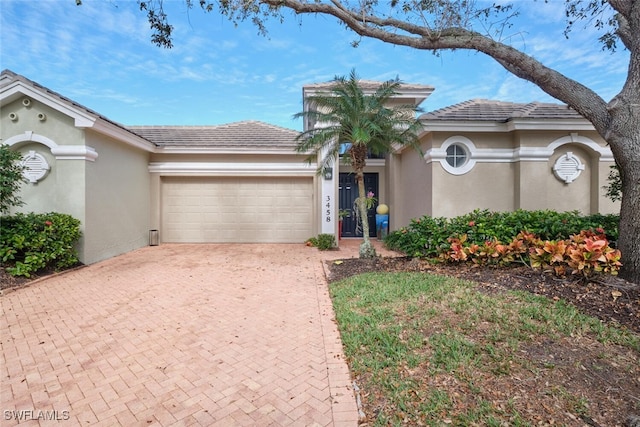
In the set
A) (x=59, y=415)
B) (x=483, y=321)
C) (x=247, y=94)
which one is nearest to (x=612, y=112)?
(x=483, y=321)

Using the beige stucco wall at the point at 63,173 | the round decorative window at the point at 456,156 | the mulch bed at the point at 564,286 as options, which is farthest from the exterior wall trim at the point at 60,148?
the round decorative window at the point at 456,156

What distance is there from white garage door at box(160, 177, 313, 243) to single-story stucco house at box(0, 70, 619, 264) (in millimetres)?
39

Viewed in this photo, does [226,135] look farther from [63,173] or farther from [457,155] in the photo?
[457,155]

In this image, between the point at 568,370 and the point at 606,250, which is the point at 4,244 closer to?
the point at 568,370

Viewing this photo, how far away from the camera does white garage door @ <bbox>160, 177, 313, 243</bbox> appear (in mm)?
11891

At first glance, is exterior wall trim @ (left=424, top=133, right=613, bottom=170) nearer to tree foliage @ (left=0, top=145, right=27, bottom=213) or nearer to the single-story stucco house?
the single-story stucco house

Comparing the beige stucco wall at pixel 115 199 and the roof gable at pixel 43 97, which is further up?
the roof gable at pixel 43 97

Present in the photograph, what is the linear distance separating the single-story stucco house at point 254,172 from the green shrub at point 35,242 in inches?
25.7

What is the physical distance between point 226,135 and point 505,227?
10.3 m

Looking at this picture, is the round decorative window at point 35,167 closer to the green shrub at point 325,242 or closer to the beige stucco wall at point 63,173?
the beige stucco wall at point 63,173

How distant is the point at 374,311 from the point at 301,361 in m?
1.52

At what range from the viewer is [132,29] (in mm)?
7164
